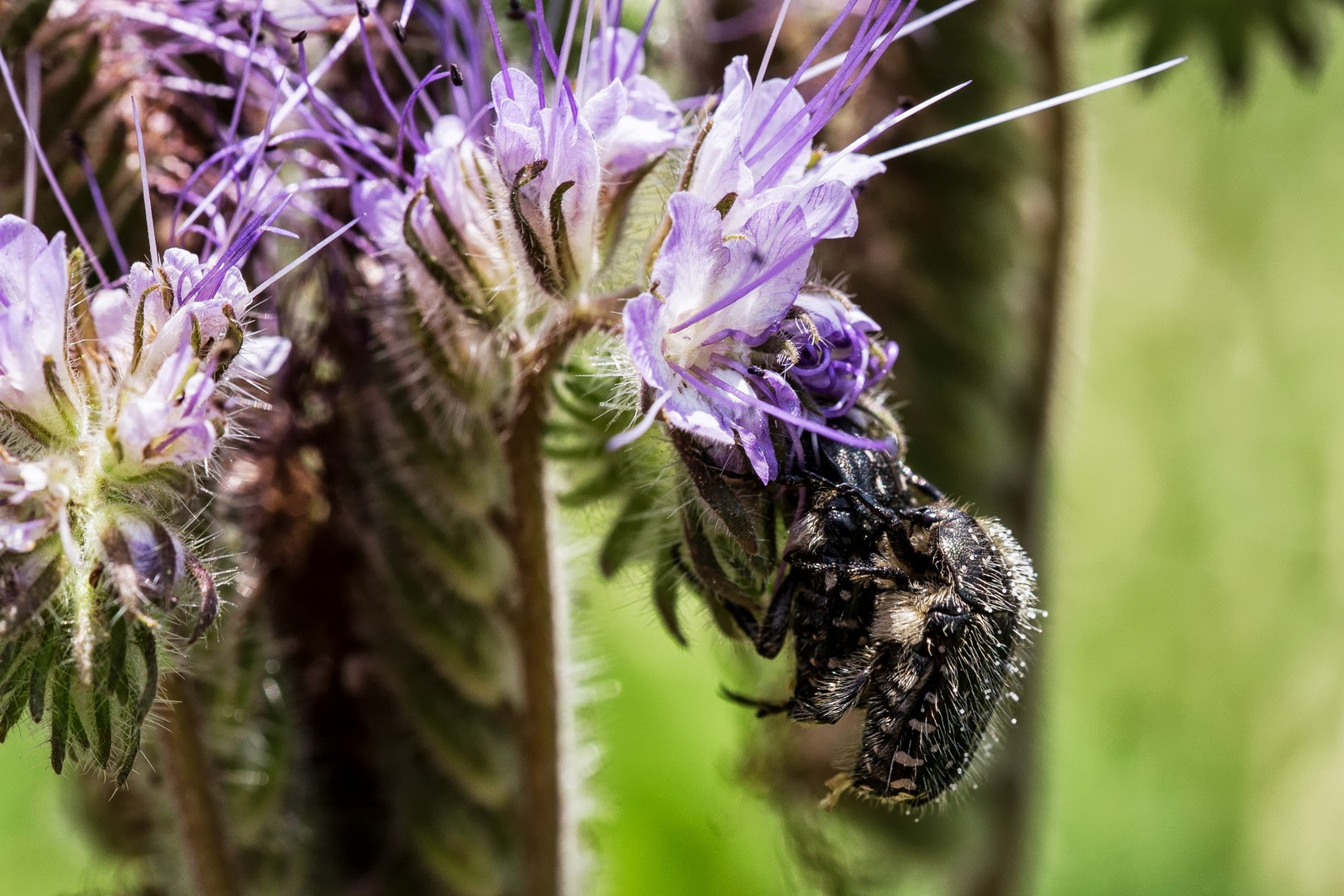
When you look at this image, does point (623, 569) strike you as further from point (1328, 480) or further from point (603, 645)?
point (1328, 480)

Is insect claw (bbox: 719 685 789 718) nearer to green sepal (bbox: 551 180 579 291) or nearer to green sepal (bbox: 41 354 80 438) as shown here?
green sepal (bbox: 551 180 579 291)

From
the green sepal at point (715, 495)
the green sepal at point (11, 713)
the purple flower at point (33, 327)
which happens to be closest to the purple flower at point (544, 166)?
the green sepal at point (715, 495)

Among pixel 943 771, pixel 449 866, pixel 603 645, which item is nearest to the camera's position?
pixel 943 771

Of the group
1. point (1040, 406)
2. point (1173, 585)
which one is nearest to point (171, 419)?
point (1040, 406)

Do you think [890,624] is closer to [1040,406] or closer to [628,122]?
[628,122]

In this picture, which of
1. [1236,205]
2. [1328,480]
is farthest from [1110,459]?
[1236,205]

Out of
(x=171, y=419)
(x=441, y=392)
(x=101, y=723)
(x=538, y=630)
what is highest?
(x=441, y=392)

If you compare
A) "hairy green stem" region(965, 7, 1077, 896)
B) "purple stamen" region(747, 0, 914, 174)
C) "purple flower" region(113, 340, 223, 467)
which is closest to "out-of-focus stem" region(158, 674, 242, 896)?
"purple flower" region(113, 340, 223, 467)
